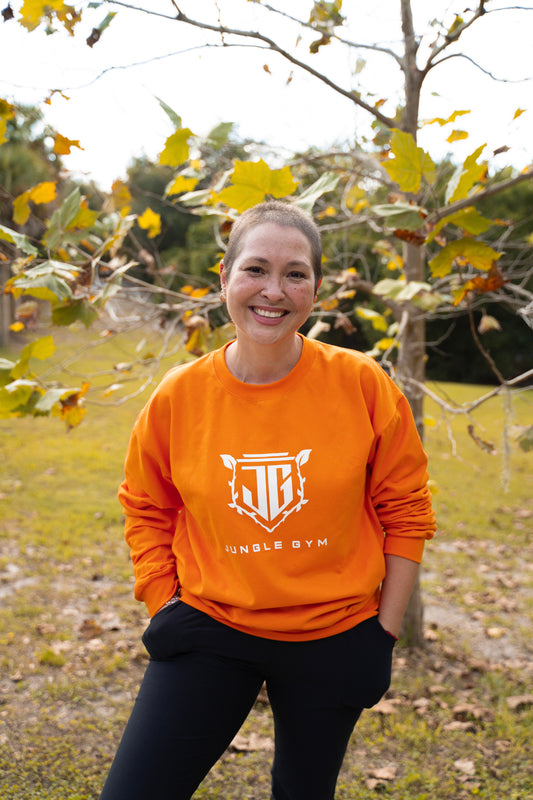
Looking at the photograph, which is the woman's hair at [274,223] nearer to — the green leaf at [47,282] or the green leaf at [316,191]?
the green leaf at [316,191]

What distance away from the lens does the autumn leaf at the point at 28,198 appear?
7.19 ft

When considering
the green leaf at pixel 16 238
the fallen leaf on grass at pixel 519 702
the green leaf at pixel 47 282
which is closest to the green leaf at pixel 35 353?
the green leaf at pixel 47 282

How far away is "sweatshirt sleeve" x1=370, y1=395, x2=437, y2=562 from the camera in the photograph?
1680 millimetres

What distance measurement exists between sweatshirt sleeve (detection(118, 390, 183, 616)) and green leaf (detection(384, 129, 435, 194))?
0.94 m

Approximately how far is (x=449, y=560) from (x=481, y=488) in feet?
7.18

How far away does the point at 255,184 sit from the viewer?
6.30ft

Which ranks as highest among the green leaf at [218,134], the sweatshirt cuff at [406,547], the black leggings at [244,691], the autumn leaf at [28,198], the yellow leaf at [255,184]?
the green leaf at [218,134]

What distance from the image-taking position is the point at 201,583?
1650 mm

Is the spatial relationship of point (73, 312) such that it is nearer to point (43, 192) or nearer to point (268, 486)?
point (43, 192)

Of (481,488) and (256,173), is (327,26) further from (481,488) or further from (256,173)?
(481,488)

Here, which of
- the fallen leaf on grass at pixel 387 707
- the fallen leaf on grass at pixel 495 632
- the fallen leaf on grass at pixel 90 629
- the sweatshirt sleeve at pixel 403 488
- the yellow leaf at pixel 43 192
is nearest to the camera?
the sweatshirt sleeve at pixel 403 488

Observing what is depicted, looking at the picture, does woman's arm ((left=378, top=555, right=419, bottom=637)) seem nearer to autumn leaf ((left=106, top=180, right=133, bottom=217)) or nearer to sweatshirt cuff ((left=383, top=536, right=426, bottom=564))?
sweatshirt cuff ((left=383, top=536, right=426, bottom=564))

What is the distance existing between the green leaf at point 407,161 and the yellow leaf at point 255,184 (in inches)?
11.9

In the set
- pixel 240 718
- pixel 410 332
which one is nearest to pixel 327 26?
pixel 410 332
